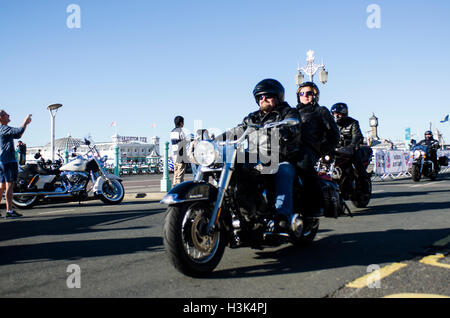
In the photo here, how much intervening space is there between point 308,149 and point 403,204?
4.63 meters

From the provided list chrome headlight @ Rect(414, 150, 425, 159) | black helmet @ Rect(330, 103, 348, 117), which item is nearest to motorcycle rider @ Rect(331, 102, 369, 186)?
black helmet @ Rect(330, 103, 348, 117)

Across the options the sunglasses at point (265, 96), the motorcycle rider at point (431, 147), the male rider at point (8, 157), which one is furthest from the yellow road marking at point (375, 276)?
the motorcycle rider at point (431, 147)

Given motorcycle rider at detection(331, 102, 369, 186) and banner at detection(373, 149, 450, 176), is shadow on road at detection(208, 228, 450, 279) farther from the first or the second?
banner at detection(373, 149, 450, 176)

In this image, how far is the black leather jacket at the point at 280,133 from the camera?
3461mm

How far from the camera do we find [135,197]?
10406 millimetres

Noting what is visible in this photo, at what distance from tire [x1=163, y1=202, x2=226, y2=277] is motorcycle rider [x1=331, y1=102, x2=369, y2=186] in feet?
15.1

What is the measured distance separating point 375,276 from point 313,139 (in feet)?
6.07

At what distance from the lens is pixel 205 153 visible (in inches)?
124

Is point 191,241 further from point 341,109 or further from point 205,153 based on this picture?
point 341,109

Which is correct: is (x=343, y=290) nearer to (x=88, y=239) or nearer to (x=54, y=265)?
(x=54, y=265)

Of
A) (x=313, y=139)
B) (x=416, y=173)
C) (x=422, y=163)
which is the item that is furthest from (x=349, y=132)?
(x=422, y=163)

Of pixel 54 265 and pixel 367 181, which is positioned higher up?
pixel 367 181

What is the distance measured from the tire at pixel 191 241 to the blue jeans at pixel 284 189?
67cm
